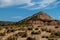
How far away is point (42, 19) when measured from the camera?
50000 mm

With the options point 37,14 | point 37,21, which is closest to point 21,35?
point 37,21

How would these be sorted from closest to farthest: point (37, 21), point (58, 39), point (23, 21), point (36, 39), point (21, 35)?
point (36, 39) < point (58, 39) < point (21, 35) < point (37, 21) < point (23, 21)

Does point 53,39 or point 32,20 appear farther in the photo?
point 32,20

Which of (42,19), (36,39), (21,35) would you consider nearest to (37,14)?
(42,19)

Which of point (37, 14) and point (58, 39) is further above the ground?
point (37, 14)

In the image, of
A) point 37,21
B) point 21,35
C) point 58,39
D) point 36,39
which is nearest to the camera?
point 36,39

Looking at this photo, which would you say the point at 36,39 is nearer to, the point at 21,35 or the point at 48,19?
the point at 21,35

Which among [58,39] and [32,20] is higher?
[32,20]

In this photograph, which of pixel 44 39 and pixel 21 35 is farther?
pixel 21 35

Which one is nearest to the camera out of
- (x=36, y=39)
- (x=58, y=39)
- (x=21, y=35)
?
(x=36, y=39)

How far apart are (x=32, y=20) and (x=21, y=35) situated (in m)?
25.3

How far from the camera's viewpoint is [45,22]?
49.3 meters

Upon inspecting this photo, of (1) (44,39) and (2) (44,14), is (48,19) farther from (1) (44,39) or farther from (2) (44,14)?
(1) (44,39)

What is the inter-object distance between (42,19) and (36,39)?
31049 mm
